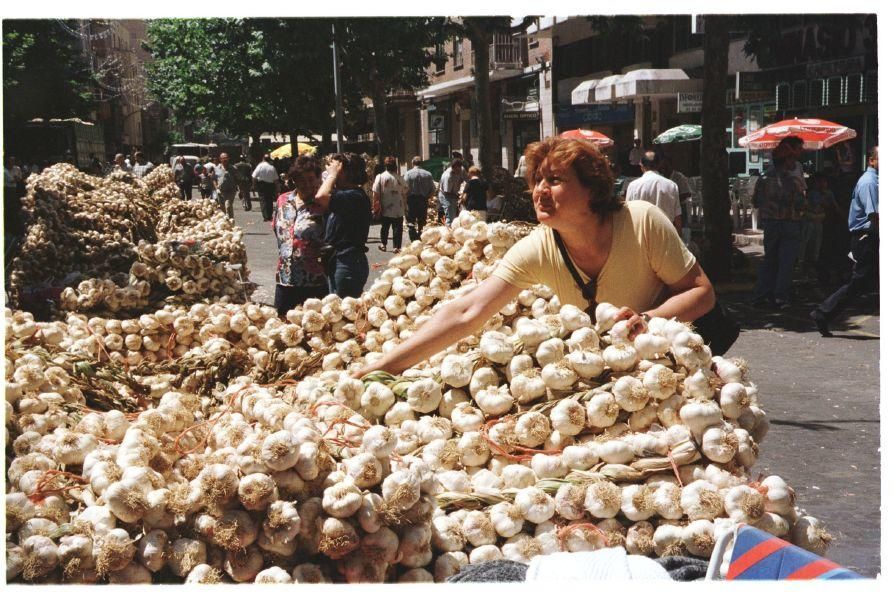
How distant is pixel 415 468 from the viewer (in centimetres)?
211

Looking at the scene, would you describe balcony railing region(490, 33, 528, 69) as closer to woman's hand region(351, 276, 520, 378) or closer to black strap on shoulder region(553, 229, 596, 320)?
black strap on shoulder region(553, 229, 596, 320)

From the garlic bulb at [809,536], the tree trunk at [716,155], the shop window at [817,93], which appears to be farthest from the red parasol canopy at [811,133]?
the garlic bulb at [809,536]

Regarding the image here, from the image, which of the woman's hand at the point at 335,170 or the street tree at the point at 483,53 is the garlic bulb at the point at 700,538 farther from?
→ the street tree at the point at 483,53

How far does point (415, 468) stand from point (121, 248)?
18.2ft

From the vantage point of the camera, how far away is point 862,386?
7.17 meters

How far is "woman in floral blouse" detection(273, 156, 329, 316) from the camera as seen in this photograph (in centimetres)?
620

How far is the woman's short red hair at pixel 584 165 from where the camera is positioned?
302 cm

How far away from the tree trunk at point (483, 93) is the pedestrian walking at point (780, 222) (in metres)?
8.49

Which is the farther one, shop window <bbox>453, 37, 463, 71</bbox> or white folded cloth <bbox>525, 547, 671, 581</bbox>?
shop window <bbox>453, 37, 463, 71</bbox>

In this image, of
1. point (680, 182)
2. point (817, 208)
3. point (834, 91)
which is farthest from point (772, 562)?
point (834, 91)

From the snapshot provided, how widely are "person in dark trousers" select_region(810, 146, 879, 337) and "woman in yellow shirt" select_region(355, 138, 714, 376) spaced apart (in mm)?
6507

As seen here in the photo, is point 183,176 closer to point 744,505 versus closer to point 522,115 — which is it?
point 522,115

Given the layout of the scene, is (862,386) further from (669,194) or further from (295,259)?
(295,259)

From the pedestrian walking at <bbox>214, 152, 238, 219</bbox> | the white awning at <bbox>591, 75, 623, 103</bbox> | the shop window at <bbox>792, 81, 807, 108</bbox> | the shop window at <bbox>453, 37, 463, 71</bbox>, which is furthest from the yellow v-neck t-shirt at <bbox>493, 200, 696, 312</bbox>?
the shop window at <bbox>453, 37, 463, 71</bbox>
